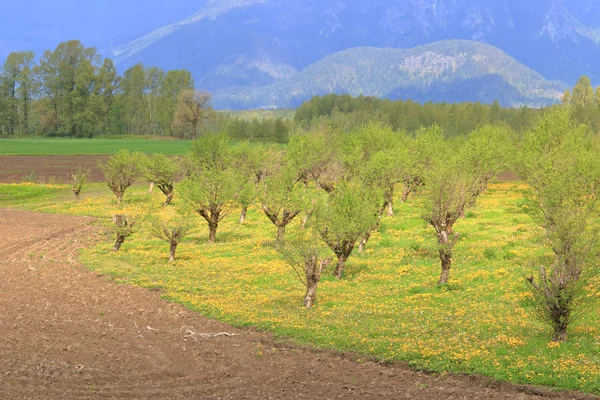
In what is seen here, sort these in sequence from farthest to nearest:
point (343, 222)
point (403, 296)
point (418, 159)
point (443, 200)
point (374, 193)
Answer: point (418, 159), point (374, 193), point (443, 200), point (343, 222), point (403, 296)

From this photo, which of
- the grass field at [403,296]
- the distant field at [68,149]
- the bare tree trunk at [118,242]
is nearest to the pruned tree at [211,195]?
the grass field at [403,296]

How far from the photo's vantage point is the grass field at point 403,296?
23969 mm

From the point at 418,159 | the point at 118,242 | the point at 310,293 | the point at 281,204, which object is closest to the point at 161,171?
the point at 118,242

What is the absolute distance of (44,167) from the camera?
380 ft

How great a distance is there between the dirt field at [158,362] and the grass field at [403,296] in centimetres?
125

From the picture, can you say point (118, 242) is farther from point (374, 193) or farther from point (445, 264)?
point (445, 264)

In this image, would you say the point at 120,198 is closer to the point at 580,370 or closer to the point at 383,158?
the point at 383,158

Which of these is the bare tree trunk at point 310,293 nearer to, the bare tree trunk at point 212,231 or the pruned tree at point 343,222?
the pruned tree at point 343,222

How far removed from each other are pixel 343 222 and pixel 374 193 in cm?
761

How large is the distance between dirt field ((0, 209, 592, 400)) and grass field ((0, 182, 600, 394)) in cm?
125

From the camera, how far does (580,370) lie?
21.8 metres

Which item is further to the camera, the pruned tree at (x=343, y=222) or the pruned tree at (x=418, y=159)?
the pruned tree at (x=418, y=159)

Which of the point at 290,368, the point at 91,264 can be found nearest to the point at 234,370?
the point at 290,368

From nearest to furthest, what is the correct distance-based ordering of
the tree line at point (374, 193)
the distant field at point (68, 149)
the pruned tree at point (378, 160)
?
the tree line at point (374, 193), the pruned tree at point (378, 160), the distant field at point (68, 149)
